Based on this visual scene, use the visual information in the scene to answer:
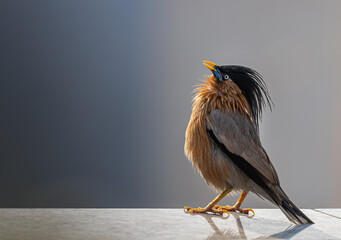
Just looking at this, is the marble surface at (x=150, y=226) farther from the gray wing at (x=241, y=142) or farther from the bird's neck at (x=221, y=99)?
the bird's neck at (x=221, y=99)

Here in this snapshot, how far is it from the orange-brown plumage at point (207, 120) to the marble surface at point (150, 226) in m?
0.15

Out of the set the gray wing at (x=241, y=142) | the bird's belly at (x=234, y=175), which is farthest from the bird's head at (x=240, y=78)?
the bird's belly at (x=234, y=175)

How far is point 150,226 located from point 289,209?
458 mm

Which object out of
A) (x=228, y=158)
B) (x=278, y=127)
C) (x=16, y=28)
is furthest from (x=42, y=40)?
(x=228, y=158)

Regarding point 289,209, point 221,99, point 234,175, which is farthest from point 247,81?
point 289,209

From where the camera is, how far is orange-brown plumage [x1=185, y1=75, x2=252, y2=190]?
4.88 ft

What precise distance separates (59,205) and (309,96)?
1771 mm

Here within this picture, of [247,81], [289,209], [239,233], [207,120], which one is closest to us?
[239,233]

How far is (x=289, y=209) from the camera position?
1365 millimetres

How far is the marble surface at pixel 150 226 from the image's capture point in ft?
3.59

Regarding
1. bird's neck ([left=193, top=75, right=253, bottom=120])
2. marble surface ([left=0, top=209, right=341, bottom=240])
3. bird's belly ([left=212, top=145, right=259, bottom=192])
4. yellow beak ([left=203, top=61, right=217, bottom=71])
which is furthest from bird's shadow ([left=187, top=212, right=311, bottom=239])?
yellow beak ([left=203, top=61, right=217, bottom=71])

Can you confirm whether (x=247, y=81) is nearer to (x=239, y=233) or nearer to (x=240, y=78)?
(x=240, y=78)

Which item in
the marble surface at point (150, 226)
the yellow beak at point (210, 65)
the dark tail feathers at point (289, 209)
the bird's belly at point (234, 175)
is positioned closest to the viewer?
the marble surface at point (150, 226)

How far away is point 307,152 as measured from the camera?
2.78 m
